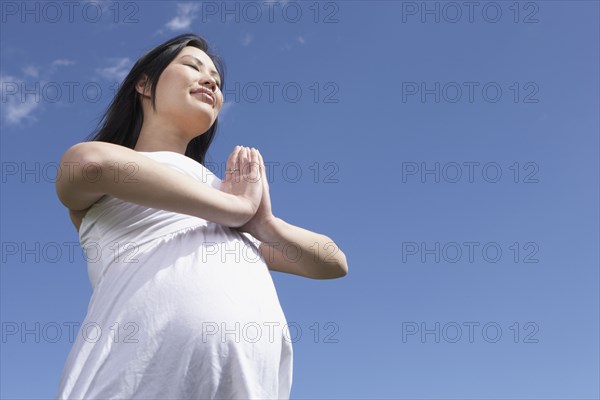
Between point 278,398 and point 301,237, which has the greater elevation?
point 301,237

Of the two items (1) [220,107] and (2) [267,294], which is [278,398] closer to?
(2) [267,294]

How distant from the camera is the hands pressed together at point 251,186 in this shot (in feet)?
8.79

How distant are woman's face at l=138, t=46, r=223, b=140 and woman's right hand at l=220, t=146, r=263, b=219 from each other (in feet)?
0.95

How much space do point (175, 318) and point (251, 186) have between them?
25.5 inches

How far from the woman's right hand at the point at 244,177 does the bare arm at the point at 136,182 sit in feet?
0.43

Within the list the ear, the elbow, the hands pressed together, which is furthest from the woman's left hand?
the ear

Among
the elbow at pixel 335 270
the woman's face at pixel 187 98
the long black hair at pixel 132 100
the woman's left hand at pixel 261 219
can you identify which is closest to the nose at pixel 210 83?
the woman's face at pixel 187 98

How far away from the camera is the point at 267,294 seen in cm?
258

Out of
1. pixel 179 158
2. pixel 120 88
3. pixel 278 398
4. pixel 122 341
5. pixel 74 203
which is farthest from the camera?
pixel 120 88

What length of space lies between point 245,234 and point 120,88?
1122 mm

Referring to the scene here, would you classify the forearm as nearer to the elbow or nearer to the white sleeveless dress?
the elbow

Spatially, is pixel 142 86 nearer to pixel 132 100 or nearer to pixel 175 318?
pixel 132 100

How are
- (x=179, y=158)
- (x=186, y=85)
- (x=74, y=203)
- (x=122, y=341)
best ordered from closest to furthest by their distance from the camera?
(x=122, y=341) → (x=74, y=203) → (x=179, y=158) → (x=186, y=85)

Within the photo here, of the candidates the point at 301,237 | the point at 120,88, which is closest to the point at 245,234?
the point at 301,237
